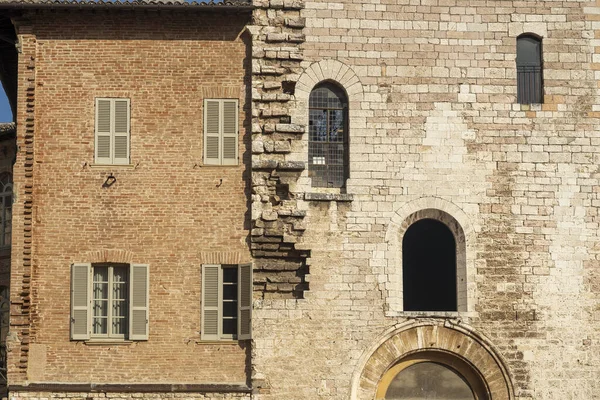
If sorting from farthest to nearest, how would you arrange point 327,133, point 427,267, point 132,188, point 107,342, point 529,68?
1. point 427,267
2. point 529,68
3. point 327,133
4. point 132,188
5. point 107,342

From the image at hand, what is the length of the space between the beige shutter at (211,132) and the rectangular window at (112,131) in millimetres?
1532

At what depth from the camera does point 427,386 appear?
24.5m

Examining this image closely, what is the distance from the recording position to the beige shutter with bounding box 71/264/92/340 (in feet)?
79.3

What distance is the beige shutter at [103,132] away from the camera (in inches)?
975

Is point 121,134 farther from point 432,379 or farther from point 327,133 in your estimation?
point 432,379

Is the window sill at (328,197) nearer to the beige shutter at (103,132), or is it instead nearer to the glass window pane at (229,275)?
the glass window pane at (229,275)

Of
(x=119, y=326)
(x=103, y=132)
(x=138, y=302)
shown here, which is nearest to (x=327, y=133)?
(x=103, y=132)

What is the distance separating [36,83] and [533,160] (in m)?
9.99

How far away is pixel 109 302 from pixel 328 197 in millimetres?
4717

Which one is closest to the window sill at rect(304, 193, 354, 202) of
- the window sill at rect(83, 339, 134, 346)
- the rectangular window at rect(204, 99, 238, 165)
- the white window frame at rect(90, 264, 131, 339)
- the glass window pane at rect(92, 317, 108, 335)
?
the rectangular window at rect(204, 99, 238, 165)

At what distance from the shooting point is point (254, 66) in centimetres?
2483

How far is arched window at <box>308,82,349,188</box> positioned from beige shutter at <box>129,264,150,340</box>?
389cm

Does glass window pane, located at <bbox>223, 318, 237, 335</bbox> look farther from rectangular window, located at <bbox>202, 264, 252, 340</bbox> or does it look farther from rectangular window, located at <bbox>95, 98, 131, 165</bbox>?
rectangular window, located at <bbox>95, 98, 131, 165</bbox>

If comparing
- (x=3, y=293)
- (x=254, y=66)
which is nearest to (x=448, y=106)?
(x=254, y=66)
